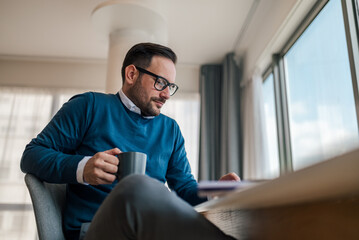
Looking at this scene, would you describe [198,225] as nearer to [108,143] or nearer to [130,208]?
[130,208]

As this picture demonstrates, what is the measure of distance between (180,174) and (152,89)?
14.8 inches

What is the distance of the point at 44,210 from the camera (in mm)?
863

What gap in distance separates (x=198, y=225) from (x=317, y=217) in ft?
0.54

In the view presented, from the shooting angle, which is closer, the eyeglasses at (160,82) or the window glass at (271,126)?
the eyeglasses at (160,82)

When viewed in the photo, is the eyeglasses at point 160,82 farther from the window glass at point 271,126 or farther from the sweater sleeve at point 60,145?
the window glass at point 271,126

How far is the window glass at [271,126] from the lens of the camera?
10.9 feet

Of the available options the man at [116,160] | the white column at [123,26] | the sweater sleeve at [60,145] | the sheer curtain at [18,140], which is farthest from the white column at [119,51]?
the sweater sleeve at [60,145]

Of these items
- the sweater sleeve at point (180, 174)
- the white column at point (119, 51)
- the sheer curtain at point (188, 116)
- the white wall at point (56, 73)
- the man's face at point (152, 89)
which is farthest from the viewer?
the white wall at point (56, 73)

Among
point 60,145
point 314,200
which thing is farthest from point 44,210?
point 314,200

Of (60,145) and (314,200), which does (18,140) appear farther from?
(314,200)

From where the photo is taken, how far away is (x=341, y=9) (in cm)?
218

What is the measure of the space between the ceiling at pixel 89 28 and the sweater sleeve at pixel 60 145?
227cm

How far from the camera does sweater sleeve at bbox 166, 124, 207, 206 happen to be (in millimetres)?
1248

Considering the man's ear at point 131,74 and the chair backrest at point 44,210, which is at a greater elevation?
the man's ear at point 131,74
